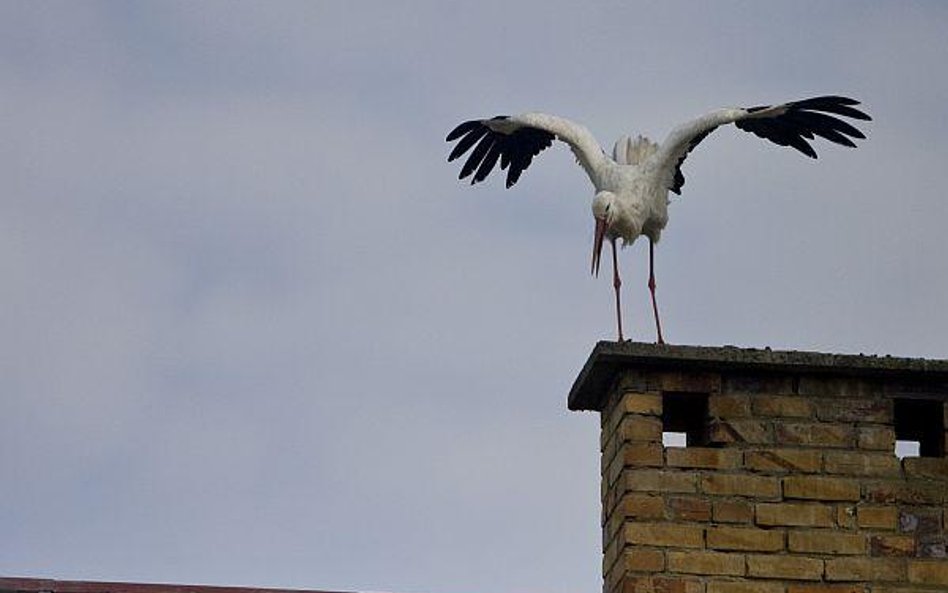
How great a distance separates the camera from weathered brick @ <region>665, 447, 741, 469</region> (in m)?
5.84

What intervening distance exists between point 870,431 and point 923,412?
1.02 feet

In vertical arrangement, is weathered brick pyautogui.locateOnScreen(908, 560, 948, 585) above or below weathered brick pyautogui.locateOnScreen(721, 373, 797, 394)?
below

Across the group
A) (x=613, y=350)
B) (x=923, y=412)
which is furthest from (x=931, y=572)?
(x=613, y=350)

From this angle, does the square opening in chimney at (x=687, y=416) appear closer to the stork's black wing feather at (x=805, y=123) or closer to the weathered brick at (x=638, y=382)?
the weathered brick at (x=638, y=382)

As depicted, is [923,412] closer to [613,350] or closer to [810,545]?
[810,545]

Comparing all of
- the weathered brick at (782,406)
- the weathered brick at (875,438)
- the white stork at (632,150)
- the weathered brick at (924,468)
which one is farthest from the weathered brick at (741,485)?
the white stork at (632,150)

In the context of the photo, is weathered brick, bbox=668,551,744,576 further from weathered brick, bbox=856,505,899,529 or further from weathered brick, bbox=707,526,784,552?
weathered brick, bbox=856,505,899,529

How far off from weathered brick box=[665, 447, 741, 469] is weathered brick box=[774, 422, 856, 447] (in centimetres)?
18

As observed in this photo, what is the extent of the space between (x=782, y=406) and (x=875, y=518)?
0.46 m

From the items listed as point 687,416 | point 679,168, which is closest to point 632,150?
point 679,168

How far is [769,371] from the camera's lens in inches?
235

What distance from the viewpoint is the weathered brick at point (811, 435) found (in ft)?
19.4

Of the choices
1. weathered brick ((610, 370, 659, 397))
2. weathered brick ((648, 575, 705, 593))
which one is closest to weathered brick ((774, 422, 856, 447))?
weathered brick ((610, 370, 659, 397))


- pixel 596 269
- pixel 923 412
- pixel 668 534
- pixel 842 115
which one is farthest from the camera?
pixel 596 269
